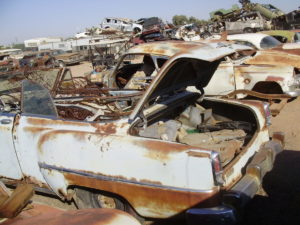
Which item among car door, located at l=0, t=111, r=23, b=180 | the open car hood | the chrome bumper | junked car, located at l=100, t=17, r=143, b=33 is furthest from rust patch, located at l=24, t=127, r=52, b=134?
junked car, located at l=100, t=17, r=143, b=33

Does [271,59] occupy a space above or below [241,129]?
above

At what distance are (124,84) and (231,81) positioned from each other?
2.34m

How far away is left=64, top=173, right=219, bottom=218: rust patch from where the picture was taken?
8.75 ft

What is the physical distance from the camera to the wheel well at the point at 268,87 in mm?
7269

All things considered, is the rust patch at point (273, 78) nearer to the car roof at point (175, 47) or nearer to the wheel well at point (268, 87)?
the wheel well at point (268, 87)

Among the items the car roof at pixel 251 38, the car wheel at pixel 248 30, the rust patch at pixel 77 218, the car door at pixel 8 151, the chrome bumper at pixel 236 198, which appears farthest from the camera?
the car wheel at pixel 248 30

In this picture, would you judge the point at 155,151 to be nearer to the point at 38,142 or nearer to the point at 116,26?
the point at 38,142

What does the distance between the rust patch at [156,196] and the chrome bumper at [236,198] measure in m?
0.12

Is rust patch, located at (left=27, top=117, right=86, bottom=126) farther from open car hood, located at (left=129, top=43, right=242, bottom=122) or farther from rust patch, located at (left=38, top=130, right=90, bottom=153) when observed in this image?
open car hood, located at (left=129, top=43, right=242, bottom=122)

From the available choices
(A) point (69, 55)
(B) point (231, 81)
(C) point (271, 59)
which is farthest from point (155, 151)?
(A) point (69, 55)

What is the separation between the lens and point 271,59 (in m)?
7.52

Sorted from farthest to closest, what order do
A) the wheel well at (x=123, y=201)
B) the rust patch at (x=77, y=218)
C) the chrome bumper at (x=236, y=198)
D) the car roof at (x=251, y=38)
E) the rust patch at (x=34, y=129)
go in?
1. the car roof at (x=251, y=38)
2. the rust patch at (x=34, y=129)
3. the wheel well at (x=123, y=201)
4. the chrome bumper at (x=236, y=198)
5. the rust patch at (x=77, y=218)

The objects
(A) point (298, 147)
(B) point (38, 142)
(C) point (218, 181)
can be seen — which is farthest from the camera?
(A) point (298, 147)

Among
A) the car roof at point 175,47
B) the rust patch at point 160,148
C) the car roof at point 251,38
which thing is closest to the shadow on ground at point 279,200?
the rust patch at point 160,148
